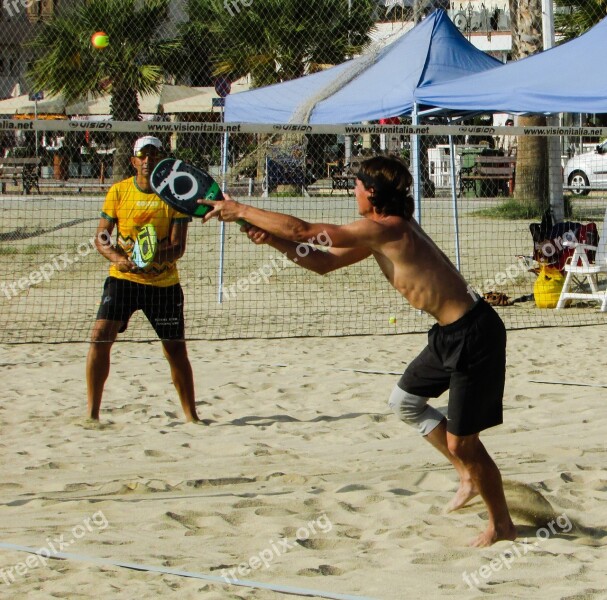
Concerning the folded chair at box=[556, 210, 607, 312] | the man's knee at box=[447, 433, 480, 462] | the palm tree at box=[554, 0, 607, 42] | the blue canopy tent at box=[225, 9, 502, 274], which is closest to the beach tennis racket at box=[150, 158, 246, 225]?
the man's knee at box=[447, 433, 480, 462]

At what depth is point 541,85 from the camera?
11047 mm

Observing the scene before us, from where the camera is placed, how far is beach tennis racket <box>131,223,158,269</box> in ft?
20.2

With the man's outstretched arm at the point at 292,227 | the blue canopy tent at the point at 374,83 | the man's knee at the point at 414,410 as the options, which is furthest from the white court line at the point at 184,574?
the blue canopy tent at the point at 374,83

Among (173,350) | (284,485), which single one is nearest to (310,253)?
(284,485)

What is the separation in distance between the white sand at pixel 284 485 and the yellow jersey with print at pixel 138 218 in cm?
91

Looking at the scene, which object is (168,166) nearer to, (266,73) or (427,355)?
(427,355)

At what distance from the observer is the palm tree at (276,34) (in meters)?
21.1

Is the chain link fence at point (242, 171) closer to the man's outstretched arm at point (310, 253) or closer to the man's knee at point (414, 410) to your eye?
the man's outstretched arm at point (310, 253)

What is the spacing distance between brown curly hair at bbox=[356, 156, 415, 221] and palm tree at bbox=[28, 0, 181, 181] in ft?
44.7

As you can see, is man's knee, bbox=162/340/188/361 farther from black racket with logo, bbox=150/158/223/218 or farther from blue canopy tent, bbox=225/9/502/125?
blue canopy tent, bbox=225/9/502/125

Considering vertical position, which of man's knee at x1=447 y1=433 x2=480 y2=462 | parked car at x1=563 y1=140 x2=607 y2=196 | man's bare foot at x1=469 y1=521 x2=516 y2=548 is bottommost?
man's bare foot at x1=469 y1=521 x2=516 y2=548

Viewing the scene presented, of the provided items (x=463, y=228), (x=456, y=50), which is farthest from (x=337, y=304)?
(x=463, y=228)

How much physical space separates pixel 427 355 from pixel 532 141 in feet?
45.4

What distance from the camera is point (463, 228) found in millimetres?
16453
